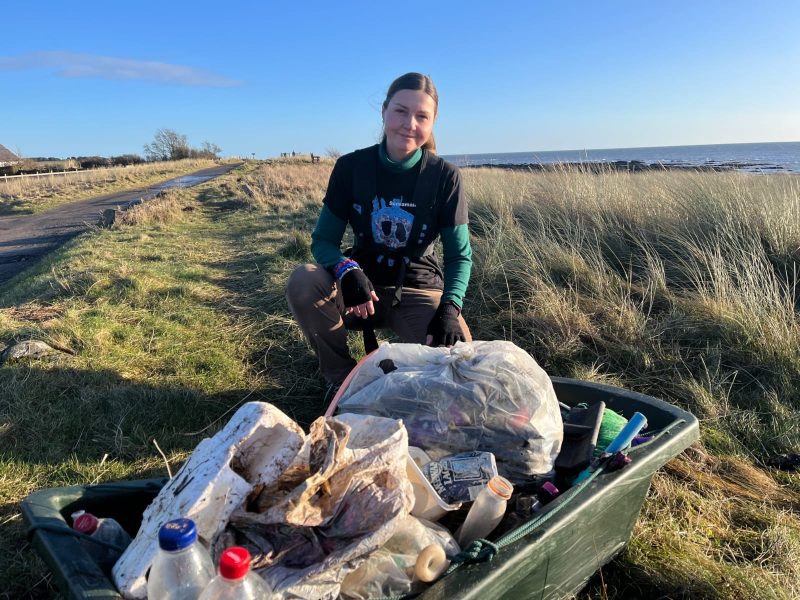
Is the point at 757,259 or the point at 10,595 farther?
the point at 757,259

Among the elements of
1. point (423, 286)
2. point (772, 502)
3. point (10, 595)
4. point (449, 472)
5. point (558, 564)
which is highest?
point (423, 286)

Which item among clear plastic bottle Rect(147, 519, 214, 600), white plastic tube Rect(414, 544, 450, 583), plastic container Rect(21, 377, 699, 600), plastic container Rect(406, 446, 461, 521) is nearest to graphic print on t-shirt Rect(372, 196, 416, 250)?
plastic container Rect(21, 377, 699, 600)

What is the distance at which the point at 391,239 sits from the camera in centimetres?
303

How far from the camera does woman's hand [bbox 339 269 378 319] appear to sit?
109 inches

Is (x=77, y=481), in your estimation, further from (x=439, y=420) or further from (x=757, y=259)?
(x=757, y=259)

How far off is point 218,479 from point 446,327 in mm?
1459

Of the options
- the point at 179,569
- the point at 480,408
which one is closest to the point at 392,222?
the point at 480,408

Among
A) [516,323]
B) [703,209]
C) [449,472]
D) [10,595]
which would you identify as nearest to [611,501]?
[449,472]

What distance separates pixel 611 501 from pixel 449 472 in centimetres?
52

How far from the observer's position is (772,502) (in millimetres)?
2492

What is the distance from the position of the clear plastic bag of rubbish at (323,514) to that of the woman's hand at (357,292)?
1.29 m

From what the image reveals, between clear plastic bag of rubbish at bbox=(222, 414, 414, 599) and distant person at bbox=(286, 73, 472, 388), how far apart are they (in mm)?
1366

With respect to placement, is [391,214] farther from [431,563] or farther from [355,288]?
[431,563]

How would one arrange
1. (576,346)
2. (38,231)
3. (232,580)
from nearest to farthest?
1. (232,580)
2. (576,346)
3. (38,231)
